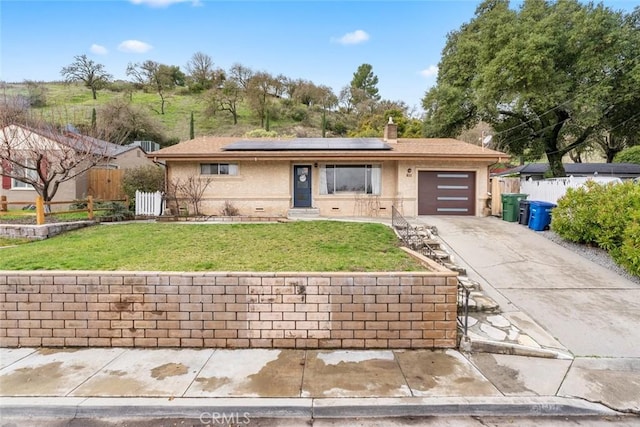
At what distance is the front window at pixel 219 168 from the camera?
45.8ft

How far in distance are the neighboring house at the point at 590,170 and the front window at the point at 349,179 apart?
1766cm

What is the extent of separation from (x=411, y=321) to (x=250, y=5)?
12.1 m

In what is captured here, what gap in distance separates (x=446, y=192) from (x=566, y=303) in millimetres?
8364

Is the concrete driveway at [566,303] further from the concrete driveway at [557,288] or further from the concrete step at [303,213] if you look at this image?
the concrete step at [303,213]

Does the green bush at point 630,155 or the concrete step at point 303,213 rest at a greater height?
the green bush at point 630,155

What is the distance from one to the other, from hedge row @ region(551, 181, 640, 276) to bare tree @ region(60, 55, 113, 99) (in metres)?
58.1

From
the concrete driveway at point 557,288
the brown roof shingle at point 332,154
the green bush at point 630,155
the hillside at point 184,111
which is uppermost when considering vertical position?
the hillside at point 184,111

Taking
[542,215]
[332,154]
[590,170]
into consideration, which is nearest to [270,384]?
[542,215]

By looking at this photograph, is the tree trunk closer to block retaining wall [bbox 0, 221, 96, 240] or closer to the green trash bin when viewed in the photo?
the green trash bin

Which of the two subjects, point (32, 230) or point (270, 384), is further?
point (32, 230)

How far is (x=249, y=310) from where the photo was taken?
4648 mm

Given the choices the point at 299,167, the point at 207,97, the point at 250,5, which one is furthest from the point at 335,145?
the point at 207,97

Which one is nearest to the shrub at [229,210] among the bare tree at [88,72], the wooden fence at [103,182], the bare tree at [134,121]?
the wooden fence at [103,182]

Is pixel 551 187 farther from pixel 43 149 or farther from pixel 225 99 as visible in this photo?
pixel 225 99
